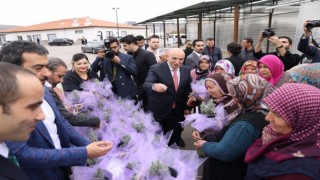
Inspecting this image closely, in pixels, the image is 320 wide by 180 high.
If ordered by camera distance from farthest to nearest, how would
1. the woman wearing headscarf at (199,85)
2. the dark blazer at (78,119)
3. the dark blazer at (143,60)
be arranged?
the dark blazer at (143,60) → the woman wearing headscarf at (199,85) → the dark blazer at (78,119)

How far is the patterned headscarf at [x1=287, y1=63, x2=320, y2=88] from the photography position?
1.93m

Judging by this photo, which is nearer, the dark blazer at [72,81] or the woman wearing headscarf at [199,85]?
the dark blazer at [72,81]

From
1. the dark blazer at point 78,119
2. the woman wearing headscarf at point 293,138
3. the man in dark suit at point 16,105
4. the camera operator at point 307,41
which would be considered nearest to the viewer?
the man in dark suit at point 16,105

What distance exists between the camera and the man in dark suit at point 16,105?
0.85m

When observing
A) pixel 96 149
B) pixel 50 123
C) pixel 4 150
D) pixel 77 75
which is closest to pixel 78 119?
pixel 50 123

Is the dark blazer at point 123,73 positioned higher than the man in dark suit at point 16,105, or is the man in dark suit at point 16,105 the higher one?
the man in dark suit at point 16,105

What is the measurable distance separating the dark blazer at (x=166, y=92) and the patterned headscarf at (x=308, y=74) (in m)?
1.48

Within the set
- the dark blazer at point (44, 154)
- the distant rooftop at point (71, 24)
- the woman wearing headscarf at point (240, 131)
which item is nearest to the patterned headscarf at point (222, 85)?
the woman wearing headscarf at point (240, 131)

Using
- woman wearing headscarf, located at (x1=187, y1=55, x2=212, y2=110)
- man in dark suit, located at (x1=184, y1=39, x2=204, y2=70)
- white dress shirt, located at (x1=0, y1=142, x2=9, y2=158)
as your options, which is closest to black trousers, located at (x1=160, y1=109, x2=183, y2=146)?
woman wearing headscarf, located at (x1=187, y1=55, x2=212, y2=110)

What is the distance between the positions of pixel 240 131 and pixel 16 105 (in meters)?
1.26

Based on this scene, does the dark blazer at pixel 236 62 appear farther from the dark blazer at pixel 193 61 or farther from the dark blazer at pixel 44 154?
the dark blazer at pixel 44 154

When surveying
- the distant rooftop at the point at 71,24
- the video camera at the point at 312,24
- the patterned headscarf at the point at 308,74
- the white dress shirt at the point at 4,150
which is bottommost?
the white dress shirt at the point at 4,150

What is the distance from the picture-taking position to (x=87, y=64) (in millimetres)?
3037

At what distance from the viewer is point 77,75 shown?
293 cm
